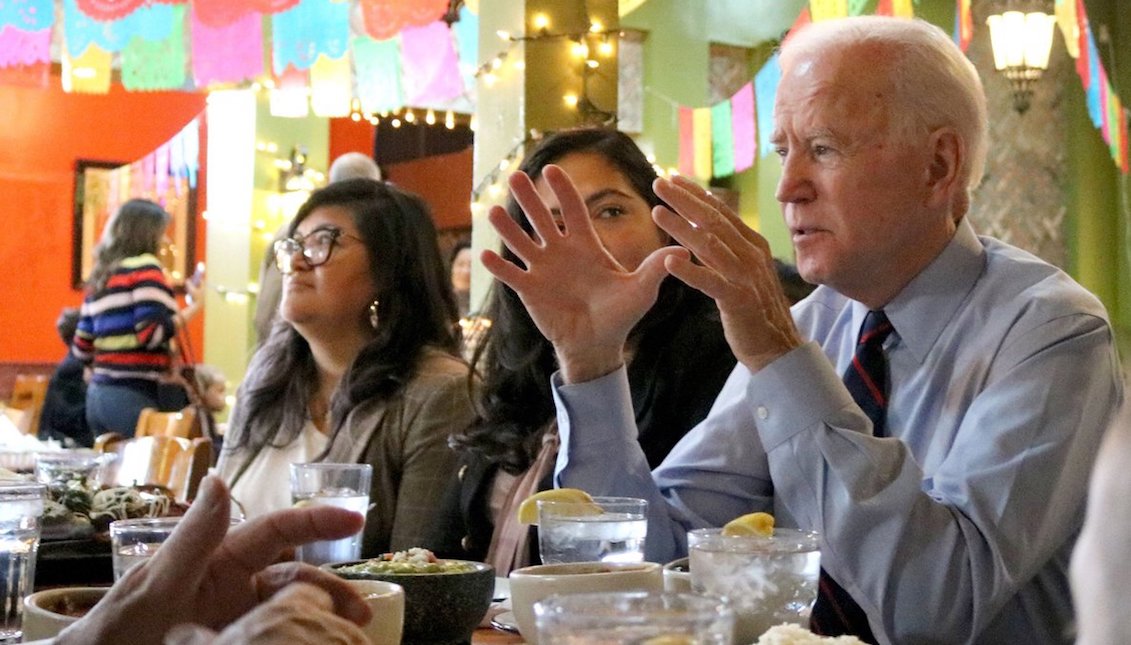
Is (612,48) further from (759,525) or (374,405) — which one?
(759,525)

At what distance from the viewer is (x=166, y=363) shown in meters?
6.03

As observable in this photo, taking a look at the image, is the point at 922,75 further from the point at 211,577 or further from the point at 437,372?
the point at 437,372

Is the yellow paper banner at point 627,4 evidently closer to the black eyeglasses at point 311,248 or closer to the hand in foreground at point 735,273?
the black eyeglasses at point 311,248

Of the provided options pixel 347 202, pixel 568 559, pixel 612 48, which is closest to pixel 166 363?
pixel 612 48

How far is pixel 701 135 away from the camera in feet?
24.2

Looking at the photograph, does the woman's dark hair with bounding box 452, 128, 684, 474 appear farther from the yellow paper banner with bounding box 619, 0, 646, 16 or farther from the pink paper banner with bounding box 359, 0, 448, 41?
the yellow paper banner with bounding box 619, 0, 646, 16

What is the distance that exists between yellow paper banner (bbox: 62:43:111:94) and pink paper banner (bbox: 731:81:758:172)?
3195 millimetres

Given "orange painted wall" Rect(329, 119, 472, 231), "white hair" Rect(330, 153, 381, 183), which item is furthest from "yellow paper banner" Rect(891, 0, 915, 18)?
"orange painted wall" Rect(329, 119, 472, 231)

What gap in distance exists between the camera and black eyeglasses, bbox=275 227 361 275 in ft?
9.39

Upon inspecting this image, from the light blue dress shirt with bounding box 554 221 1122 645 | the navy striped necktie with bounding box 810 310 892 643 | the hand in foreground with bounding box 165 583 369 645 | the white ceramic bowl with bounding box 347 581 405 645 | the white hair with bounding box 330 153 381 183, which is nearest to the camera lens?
the hand in foreground with bounding box 165 583 369 645

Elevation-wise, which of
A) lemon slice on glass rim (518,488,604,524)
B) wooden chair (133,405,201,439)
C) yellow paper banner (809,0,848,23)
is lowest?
wooden chair (133,405,201,439)

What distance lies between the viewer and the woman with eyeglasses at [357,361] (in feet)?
8.62

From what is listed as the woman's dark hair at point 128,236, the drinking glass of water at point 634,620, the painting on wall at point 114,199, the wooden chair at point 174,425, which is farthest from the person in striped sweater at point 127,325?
the drinking glass of water at point 634,620

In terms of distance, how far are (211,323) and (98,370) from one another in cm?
445
